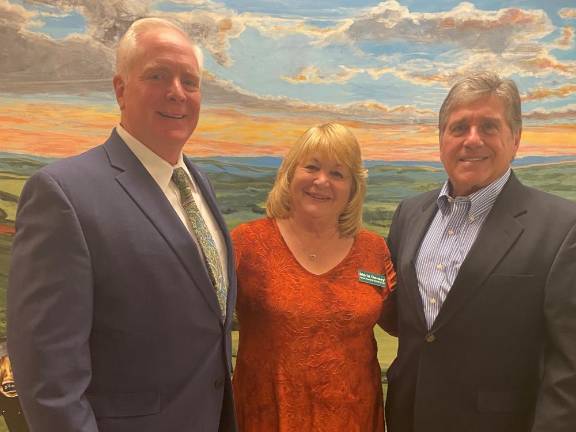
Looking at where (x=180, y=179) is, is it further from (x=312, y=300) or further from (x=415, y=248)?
(x=415, y=248)

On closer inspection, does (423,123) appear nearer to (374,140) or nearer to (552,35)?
(374,140)

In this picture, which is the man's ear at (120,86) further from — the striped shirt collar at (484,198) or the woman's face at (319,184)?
the striped shirt collar at (484,198)

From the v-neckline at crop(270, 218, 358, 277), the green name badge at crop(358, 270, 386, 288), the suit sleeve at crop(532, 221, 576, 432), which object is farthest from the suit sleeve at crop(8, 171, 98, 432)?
the suit sleeve at crop(532, 221, 576, 432)

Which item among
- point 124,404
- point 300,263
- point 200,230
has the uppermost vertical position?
point 200,230

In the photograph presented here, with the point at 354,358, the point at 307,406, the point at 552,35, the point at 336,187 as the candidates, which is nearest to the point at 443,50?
the point at 552,35

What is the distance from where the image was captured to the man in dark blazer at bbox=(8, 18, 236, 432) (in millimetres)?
1089

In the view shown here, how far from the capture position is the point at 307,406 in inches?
69.1

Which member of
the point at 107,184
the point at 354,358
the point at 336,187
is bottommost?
the point at 354,358

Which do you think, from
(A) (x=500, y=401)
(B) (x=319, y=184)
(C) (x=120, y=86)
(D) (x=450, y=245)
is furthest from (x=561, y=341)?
(C) (x=120, y=86)

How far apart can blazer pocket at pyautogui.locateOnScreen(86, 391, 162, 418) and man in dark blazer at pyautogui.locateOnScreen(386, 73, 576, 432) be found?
3.12 feet

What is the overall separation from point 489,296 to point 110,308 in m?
1.21

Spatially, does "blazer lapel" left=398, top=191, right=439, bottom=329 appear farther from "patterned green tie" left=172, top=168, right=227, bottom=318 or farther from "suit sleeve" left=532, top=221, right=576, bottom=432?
"patterned green tie" left=172, top=168, right=227, bottom=318

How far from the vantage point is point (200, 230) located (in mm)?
1415

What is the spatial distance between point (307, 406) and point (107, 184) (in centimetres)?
111
